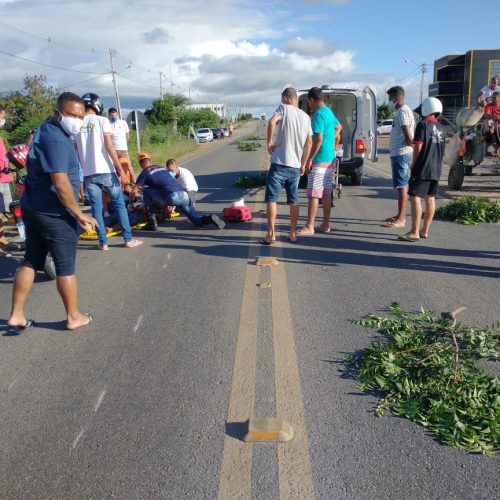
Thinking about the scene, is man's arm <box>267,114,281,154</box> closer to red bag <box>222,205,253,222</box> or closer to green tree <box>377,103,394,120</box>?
red bag <box>222,205,253,222</box>

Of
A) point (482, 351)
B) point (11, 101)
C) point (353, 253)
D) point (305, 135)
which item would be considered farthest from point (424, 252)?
point (11, 101)

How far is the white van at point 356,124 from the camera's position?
11.3m

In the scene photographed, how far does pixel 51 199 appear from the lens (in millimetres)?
4012

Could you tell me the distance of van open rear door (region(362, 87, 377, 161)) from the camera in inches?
438

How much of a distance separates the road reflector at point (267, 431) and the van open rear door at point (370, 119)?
31.7 ft

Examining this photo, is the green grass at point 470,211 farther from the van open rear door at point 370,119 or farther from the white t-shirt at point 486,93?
the white t-shirt at point 486,93

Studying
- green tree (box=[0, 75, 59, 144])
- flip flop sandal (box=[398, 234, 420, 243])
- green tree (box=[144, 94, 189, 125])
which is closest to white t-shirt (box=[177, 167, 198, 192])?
flip flop sandal (box=[398, 234, 420, 243])

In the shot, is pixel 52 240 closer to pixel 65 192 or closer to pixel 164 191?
pixel 65 192

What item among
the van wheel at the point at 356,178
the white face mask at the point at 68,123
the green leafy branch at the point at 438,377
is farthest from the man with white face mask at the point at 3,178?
the van wheel at the point at 356,178

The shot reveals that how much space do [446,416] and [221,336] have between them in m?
1.85

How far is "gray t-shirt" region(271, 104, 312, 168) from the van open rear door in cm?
525

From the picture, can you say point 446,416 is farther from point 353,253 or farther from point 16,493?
point 353,253

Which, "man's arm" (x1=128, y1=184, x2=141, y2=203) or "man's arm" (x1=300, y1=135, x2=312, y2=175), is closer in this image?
"man's arm" (x1=300, y1=135, x2=312, y2=175)

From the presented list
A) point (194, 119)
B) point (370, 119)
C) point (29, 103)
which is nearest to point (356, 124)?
point (370, 119)
